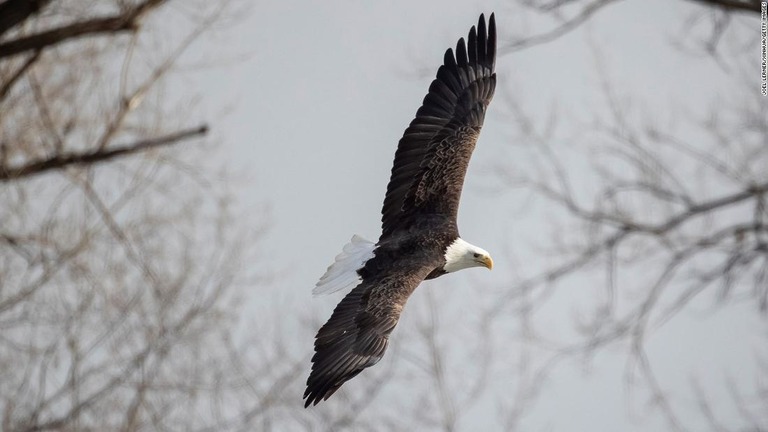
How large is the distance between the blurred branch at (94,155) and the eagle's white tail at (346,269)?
19.3 feet

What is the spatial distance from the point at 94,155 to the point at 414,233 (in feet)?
21.9

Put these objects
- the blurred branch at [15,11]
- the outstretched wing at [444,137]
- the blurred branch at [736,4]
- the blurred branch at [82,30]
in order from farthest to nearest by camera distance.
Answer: the blurred branch at [736,4] → the blurred branch at [82,30] → the blurred branch at [15,11] → the outstretched wing at [444,137]

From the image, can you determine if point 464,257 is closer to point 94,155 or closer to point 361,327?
point 361,327

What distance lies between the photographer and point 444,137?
10273 millimetres

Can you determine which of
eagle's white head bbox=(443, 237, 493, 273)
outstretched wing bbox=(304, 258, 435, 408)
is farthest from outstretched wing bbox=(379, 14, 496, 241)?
outstretched wing bbox=(304, 258, 435, 408)

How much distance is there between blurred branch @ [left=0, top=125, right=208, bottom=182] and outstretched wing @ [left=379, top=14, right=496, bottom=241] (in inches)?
203

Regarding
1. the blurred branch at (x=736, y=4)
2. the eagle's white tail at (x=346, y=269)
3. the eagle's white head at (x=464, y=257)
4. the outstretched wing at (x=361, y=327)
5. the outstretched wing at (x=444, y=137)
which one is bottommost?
the outstretched wing at (x=361, y=327)

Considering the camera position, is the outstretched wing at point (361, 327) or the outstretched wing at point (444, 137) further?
the outstretched wing at point (444, 137)

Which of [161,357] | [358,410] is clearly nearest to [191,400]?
[161,357]

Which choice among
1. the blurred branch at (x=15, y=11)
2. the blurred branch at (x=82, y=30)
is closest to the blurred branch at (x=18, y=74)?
the blurred branch at (x=82, y=30)

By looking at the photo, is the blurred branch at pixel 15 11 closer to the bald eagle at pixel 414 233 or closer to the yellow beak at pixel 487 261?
the bald eagle at pixel 414 233

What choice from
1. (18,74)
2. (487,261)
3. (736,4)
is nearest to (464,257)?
(487,261)

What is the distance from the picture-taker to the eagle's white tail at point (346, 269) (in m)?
9.29

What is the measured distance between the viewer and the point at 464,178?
10000 mm
